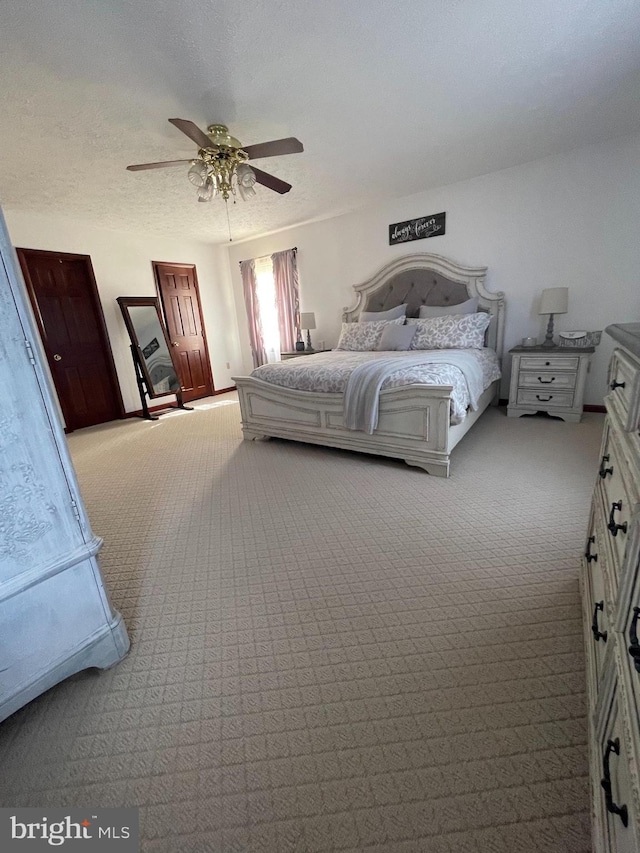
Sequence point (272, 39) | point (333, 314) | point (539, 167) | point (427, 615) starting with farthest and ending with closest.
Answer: point (333, 314) → point (539, 167) → point (272, 39) → point (427, 615)

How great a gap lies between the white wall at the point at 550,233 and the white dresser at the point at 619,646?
9.80 ft

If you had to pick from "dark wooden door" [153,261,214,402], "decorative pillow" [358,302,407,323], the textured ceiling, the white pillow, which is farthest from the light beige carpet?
"dark wooden door" [153,261,214,402]

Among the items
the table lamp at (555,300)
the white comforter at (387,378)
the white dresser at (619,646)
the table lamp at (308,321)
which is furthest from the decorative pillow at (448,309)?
the white dresser at (619,646)

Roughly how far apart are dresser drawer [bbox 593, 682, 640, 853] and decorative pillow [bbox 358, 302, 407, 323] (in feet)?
12.5

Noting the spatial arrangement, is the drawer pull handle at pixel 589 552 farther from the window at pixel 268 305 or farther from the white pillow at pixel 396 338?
the window at pixel 268 305

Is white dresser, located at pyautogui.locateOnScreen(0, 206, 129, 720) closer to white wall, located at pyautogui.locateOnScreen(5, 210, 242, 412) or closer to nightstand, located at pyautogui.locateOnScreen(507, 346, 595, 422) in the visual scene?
nightstand, located at pyautogui.locateOnScreen(507, 346, 595, 422)

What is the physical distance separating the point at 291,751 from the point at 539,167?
15.0ft

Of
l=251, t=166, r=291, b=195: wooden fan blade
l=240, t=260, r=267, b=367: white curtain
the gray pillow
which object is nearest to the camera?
l=251, t=166, r=291, b=195: wooden fan blade

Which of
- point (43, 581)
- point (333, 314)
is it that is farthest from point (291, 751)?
point (333, 314)

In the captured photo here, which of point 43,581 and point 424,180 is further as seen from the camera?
point 424,180

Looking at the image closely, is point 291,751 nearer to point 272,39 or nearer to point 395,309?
Answer: point 272,39

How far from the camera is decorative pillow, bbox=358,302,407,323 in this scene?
159 inches

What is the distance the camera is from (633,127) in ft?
A: 9.11

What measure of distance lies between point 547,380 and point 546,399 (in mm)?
182
